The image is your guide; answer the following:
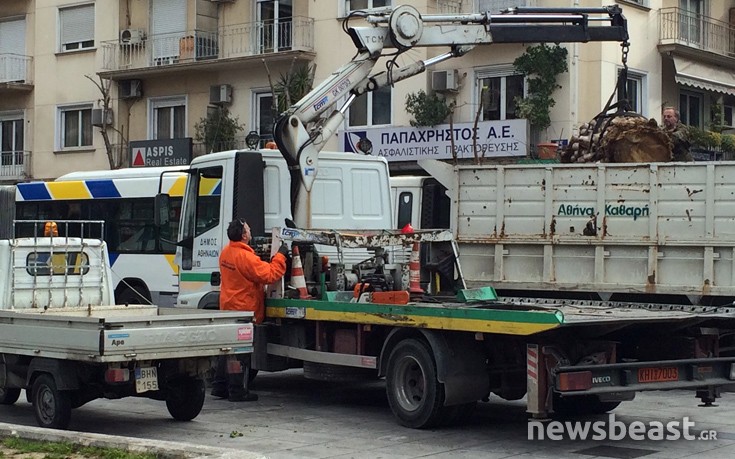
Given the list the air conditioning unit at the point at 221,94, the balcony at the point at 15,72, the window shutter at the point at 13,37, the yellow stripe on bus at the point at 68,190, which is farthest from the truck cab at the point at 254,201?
the window shutter at the point at 13,37

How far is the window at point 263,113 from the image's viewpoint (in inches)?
1185

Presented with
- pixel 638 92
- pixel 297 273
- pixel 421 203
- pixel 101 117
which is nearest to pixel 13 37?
pixel 101 117

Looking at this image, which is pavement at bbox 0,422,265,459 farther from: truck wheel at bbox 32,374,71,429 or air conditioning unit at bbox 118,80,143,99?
air conditioning unit at bbox 118,80,143,99

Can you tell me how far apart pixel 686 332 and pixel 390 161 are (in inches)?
673

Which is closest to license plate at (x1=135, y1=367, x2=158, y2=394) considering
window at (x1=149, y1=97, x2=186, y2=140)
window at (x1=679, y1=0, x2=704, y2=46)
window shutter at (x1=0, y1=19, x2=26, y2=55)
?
window at (x1=679, y1=0, x2=704, y2=46)

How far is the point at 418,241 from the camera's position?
12305 mm

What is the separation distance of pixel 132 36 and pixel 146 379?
23.5 meters

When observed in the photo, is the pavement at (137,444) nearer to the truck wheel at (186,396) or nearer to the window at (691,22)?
the truck wheel at (186,396)

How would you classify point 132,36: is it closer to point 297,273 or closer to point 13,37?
point 13,37

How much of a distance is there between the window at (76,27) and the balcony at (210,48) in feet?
3.83

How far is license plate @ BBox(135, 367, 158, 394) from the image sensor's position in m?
10.2

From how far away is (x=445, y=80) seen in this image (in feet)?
86.4

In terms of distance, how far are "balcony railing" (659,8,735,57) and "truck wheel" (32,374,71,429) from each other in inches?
784

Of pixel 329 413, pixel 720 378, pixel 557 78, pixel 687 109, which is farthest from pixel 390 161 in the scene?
pixel 720 378
